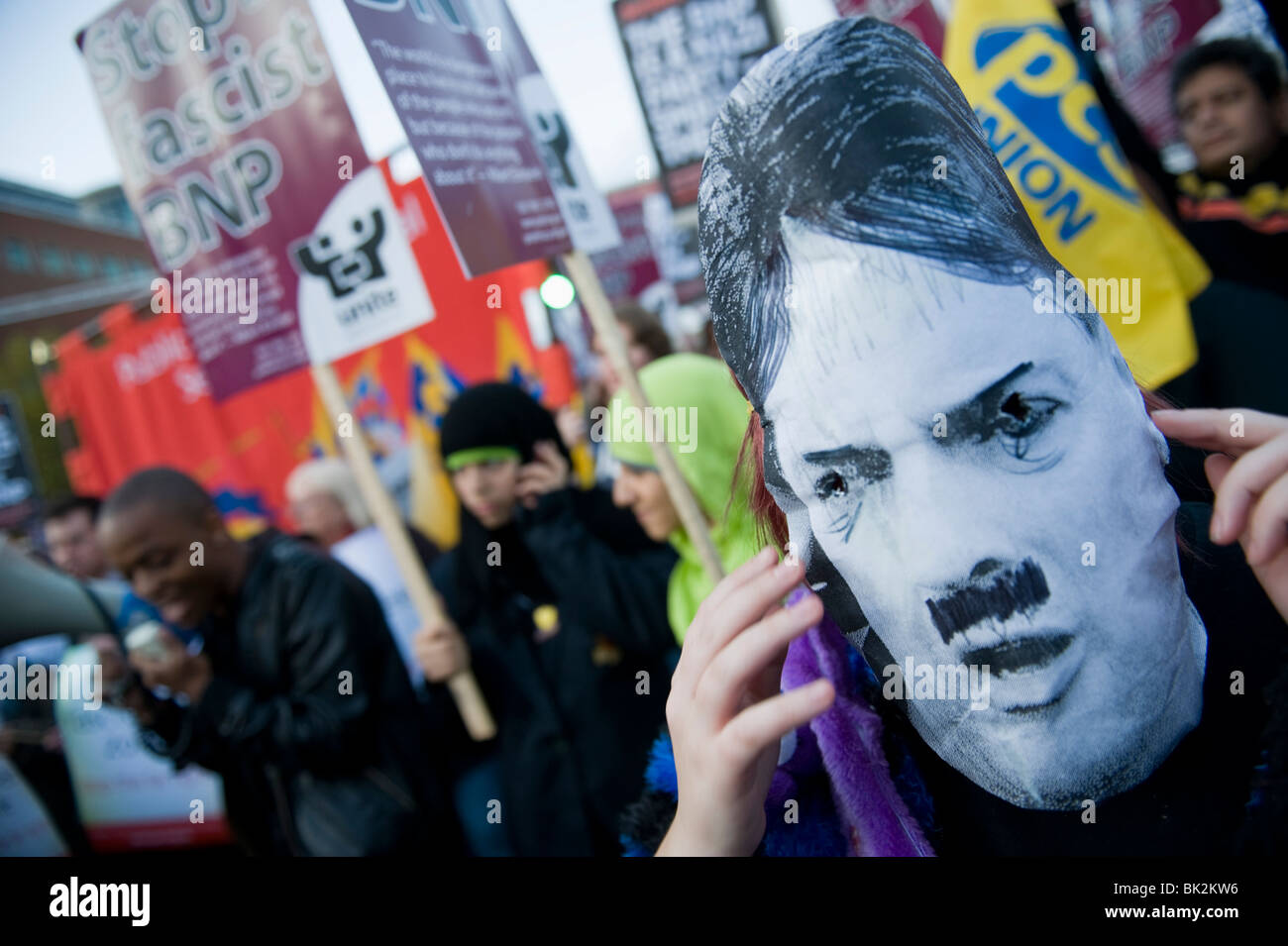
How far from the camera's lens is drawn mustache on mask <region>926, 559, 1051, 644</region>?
0.84 m

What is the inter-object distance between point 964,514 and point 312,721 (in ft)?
5.71

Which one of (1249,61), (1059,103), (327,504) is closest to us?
→ (1059,103)

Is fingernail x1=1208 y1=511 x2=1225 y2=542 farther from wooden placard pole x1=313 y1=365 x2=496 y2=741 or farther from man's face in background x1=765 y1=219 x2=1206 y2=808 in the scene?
wooden placard pole x1=313 y1=365 x2=496 y2=741

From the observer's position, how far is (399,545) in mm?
2182

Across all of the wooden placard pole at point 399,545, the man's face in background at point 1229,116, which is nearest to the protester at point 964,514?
the wooden placard pole at point 399,545

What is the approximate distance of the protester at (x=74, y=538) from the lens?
3535mm

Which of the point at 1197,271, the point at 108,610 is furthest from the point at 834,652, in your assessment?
the point at 108,610

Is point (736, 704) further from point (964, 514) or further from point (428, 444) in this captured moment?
point (428, 444)

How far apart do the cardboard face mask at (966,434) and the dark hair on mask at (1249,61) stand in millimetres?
1622

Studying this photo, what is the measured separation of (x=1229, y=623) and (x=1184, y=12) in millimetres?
2313

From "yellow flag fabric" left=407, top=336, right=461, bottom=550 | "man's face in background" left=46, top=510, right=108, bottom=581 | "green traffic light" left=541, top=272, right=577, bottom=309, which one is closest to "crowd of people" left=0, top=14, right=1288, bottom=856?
"green traffic light" left=541, top=272, right=577, bottom=309

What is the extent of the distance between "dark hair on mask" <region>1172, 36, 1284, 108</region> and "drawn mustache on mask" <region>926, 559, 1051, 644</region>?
1860mm

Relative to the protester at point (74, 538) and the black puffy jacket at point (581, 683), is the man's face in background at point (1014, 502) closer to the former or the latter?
the black puffy jacket at point (581, 683)

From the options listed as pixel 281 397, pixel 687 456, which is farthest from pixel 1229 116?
pixel 281 397
